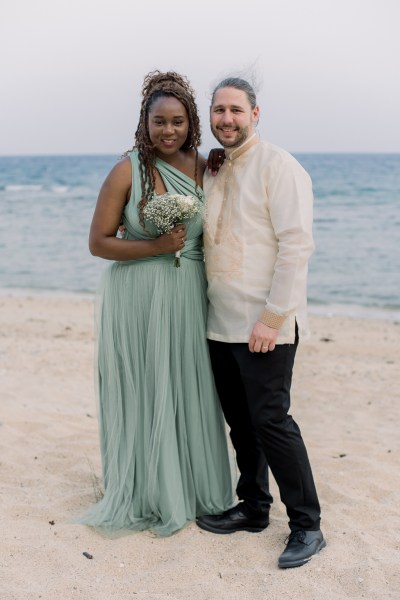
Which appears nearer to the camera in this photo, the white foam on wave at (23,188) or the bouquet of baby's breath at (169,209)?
the bouquet of baby's breath at (169,209)

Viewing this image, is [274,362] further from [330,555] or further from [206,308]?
[330,555]

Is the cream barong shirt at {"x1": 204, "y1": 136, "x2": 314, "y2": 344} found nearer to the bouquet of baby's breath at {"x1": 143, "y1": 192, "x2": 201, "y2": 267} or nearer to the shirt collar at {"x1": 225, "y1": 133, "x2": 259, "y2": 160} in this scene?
the shirt collar at {"x1": 225, "y1": 133, "x2": 259, "y2": 160}

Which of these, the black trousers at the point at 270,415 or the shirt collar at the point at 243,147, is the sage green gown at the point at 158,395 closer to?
the black trousers at the point at 270,415

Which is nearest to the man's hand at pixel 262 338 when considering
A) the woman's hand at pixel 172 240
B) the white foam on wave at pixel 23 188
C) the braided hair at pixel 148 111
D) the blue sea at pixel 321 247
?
the woman's hand at pixel 172 240

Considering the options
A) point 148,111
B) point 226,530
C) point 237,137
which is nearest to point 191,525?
point 226,530

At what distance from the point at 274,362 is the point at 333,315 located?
888cm

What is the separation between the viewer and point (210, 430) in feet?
13.2

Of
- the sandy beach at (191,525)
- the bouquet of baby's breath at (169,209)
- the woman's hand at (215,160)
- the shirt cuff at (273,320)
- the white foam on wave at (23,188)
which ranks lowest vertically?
the white foam on wave at (23,188)

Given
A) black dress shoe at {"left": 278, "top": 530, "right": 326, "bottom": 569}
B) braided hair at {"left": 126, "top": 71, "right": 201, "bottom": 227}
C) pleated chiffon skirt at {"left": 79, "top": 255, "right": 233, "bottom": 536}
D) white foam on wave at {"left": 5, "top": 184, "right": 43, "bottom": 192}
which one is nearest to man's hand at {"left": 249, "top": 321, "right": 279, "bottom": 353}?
pleated chiffon skirt at {"left": 79, "top": 255, "right": 233, "bottom": 536}

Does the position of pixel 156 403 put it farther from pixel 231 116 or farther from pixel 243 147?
pixel 231 116

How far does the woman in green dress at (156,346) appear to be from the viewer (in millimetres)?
3721

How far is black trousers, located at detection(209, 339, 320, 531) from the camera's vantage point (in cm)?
355

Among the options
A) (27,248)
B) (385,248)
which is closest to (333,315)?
(385,248)

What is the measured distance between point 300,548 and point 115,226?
1846mm
